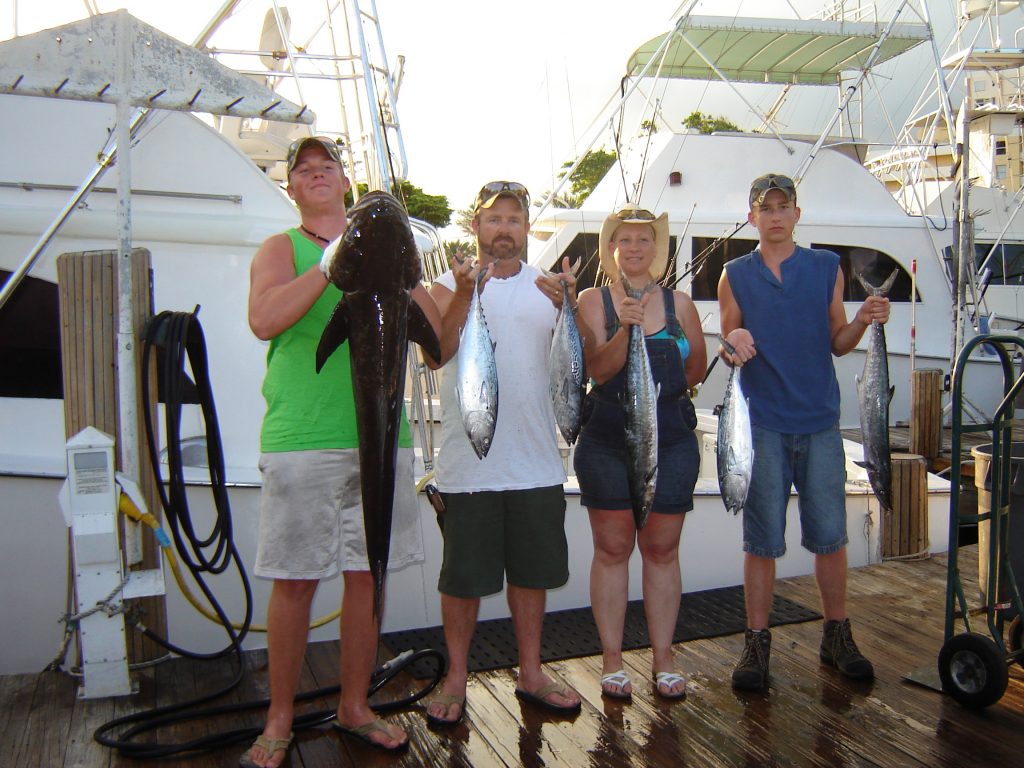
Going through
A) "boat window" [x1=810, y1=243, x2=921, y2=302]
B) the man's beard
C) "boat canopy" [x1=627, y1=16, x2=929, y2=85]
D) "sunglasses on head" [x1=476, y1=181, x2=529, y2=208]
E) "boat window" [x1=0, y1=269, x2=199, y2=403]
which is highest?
"boat canopy" [x1=627, y1=16, x2=929, y2=85]

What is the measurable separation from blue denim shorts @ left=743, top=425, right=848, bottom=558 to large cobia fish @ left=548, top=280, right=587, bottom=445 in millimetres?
912

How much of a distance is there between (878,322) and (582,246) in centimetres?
897

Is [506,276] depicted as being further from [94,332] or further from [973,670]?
[973,670]

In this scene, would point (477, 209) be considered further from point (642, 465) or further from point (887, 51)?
point (887, 51)

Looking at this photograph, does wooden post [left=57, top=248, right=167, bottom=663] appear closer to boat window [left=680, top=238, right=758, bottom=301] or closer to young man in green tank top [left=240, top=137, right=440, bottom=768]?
young man in green tank top [left=240, top=137, right=440, bottom=768]

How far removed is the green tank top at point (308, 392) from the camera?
2598 millimetres

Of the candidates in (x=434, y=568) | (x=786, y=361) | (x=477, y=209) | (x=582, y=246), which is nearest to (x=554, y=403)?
(x=477, y=209)

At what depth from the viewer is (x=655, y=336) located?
3152 millimetres

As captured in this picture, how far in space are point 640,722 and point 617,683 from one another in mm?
210

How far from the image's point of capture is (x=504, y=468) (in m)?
2.95

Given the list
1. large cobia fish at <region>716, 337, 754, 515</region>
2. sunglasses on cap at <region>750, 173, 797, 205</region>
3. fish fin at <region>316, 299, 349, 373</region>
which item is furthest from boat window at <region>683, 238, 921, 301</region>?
fish fin at <region>316, 299, 349, 373</region>

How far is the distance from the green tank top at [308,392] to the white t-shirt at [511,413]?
1.46 ft

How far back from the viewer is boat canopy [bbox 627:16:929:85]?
11.6 meters

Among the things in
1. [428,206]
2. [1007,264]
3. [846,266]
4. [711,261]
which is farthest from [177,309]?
[428,206]
